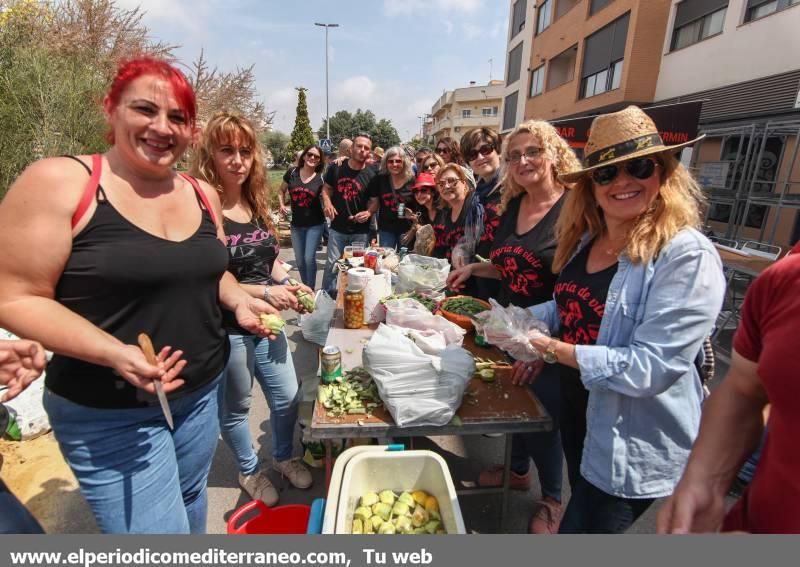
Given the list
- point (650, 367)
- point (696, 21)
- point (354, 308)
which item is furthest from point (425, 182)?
point (696, 21)

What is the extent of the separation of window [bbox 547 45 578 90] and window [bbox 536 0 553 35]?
6.29 ft

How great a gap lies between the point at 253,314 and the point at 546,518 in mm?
2082

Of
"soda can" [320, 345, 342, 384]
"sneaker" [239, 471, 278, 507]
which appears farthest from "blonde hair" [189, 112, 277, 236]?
"sneaker" [239, 471, 278, 507]

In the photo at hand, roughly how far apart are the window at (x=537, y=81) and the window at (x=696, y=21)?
853cm

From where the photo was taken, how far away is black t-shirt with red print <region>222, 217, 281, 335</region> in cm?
230

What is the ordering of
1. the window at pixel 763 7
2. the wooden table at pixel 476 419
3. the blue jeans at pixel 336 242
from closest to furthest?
the wooden table at pixel 476 419 → the blue jeans at pixel 336 242 → the window at pixel 763 7

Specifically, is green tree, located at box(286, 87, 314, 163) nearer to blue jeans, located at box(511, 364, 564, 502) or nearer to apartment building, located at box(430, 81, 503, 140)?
apartment building, located at box(430, 81, 503, 140)

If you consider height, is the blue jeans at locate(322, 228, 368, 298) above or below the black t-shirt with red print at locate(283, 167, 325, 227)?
below

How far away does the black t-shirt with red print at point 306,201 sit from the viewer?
223 inches

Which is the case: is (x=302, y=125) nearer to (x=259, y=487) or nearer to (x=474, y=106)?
(x=474, y=106)

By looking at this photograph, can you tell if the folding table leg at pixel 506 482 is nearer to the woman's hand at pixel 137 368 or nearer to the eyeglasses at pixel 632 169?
the eyeglasses at pixel 632 169

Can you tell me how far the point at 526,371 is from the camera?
205cm

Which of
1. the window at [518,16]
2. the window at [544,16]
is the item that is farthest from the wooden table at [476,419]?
the window at [518,16]

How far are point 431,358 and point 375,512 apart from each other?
0.67m
